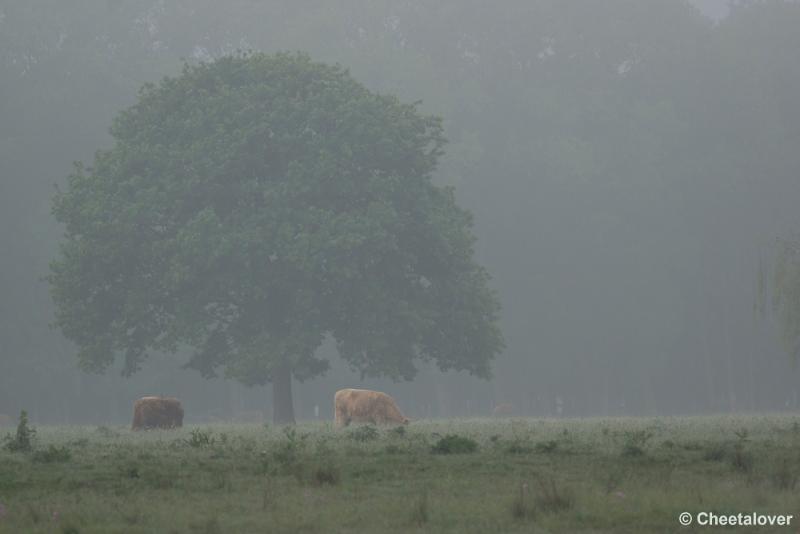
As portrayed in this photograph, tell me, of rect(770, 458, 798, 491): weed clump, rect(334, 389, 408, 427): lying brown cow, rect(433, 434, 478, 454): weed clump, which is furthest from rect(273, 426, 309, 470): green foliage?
rect(334, 389, 408, 427): lying brown cow

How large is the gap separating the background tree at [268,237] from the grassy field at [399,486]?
2083 centimetres

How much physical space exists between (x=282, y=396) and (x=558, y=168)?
119 ft

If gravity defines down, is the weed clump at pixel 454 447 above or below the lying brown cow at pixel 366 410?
below

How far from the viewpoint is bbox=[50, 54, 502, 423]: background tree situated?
4484 cm

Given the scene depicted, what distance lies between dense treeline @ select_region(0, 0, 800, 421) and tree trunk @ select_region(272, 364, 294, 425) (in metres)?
28.0

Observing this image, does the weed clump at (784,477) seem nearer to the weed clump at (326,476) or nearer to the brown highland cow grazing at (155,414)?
the weed clump at (326,476)

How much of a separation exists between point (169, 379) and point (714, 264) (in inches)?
1348

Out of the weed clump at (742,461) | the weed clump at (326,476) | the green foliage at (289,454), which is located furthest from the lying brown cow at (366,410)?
the weed clump at (326,476)

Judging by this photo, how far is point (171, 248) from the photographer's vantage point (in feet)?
148

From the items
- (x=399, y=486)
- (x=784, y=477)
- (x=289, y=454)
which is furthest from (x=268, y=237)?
(x=784, y=477)

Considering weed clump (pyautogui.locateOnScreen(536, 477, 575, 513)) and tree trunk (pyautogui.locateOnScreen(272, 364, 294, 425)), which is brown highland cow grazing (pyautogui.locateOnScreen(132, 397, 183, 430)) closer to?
tree trunk (pyautogui.locateOnScreen(272, 364, 294, 425))

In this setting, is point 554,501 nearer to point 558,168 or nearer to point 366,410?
point 366,410

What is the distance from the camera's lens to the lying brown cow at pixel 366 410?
36031 millimetres

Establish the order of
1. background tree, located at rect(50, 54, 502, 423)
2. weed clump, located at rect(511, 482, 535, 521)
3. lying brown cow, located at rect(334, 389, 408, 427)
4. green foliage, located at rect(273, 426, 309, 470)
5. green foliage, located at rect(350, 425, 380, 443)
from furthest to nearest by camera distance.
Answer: background tree, located at rect(50, 54, 502, 423), lying brown cow, located at rect(334, 389, 408, 427), green foliage, located at rect(350, 425, 380, 443), green foliage, located at rect(273, 426, 309, 470), weed clump, located at rect(511, 482, 535, 521)
